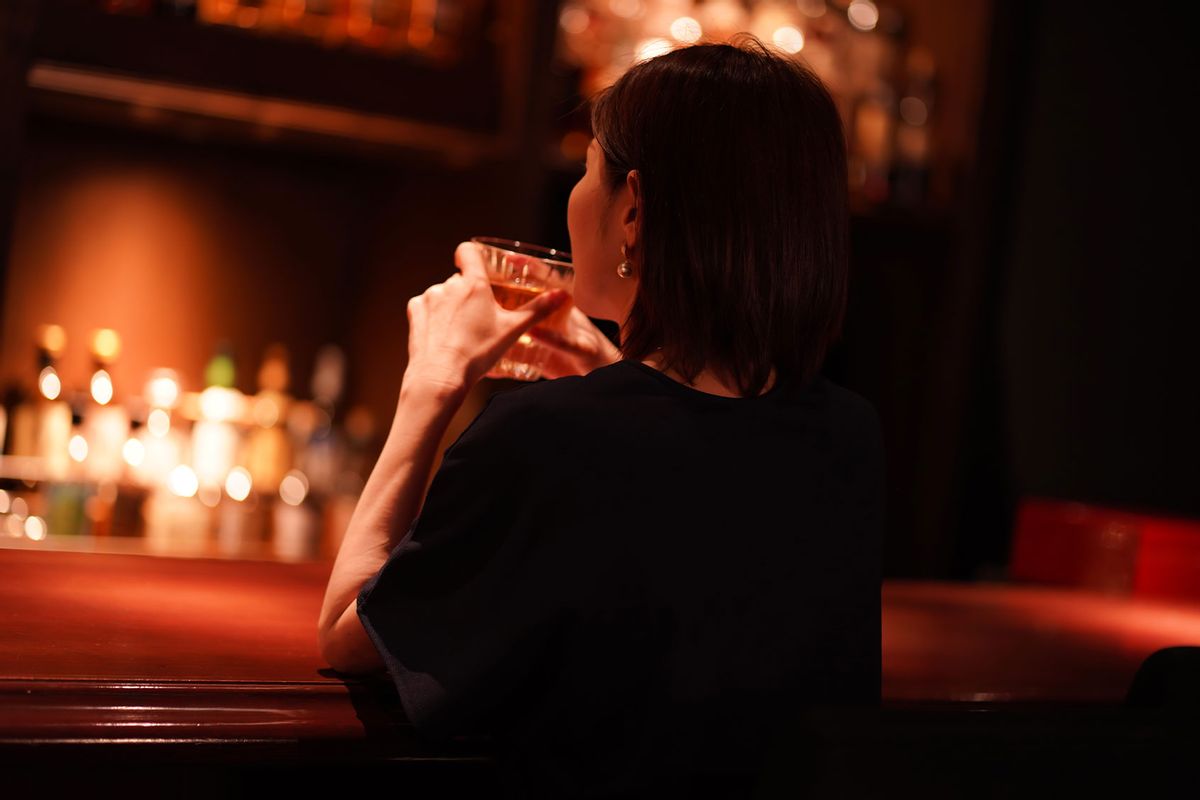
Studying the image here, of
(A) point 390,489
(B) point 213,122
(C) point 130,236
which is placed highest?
(B) point 213,122

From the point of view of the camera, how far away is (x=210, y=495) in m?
2.41

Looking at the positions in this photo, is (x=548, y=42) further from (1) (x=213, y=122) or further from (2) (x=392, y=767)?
(2) (x=392, y=767)

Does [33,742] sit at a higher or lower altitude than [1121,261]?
lower

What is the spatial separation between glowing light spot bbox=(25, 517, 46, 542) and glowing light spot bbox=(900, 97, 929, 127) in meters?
1.90

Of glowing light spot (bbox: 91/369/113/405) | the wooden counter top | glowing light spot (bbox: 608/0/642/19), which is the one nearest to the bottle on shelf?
glowing light spot (bbox: 91/369/113/405)

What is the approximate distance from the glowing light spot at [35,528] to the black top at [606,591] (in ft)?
5.27

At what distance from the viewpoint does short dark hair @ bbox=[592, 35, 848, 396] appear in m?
0.88

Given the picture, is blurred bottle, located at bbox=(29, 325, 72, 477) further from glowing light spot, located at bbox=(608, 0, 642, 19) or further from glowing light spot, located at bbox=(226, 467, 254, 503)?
glowing light spot, located at bbox=(608, 0, 642, 19)

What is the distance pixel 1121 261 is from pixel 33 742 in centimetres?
268

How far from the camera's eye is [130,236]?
2.59 m

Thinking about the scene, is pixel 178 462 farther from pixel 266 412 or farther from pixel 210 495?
pixel 266 412

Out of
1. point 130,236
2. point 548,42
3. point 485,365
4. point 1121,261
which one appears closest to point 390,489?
point 485,365

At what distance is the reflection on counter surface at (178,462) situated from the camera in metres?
2.27

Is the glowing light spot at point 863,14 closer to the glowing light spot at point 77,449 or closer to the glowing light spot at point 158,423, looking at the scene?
the glowing light spot at point 158,423
